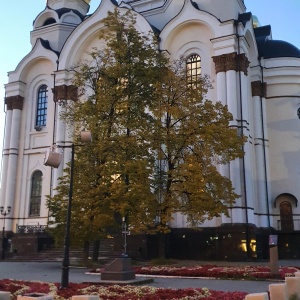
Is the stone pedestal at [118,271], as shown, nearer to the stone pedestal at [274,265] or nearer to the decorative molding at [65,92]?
the stone pedestal at [274,265]

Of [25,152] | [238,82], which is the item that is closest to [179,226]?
[238,82]

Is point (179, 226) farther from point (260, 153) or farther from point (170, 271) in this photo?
point (170, 271)

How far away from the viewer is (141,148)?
21.5 metres

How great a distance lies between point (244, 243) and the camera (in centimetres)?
2633

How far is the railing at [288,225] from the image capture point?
3111 cm

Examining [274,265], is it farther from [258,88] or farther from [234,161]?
[258,88]

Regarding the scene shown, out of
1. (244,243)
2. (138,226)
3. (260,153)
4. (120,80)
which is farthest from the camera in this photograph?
(260,153)

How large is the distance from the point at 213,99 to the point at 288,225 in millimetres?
10307

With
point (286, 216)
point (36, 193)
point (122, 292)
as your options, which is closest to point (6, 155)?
point (36, 193)

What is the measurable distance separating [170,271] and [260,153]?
16846 mm

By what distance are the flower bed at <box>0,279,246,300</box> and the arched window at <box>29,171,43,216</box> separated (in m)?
22.7

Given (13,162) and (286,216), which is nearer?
(286,216)

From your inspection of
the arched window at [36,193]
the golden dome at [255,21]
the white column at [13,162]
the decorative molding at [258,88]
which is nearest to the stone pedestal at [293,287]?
the decorative molding at [258,88]

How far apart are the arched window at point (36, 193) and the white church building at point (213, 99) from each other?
0.27ft
